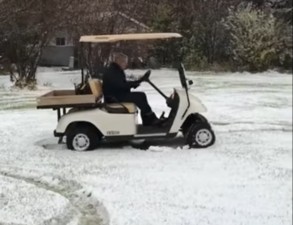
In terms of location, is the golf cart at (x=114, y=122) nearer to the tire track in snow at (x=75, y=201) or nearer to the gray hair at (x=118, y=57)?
the gray hair at (x=118, y=57)

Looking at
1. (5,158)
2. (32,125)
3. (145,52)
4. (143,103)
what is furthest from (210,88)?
(5,158)

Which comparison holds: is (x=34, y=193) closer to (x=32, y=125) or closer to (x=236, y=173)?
(x=236, y=173)

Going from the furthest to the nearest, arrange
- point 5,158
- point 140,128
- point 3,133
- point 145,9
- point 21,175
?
1. point 145,9
2. point 3,133
3. point 140,128
4. point 5,158
5. point 21,175

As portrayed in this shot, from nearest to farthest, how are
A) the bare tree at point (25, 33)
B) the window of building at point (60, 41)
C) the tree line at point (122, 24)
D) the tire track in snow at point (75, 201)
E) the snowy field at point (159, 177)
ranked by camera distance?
1. the snowy field at point (159, 177)
2. the tire track in snow at point (75, 201)
3. the tree line at point (122, 24)
4. the bare tree at point (25, 33)
5. the window of building at point (60, 41)

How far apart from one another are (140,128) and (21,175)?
1.16m

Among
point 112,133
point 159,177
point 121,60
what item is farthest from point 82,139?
point 159,177

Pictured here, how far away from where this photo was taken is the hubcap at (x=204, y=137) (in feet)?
14.2

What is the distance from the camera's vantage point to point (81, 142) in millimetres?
4410

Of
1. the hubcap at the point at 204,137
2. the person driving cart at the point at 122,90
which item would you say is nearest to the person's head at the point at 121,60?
the person driving cart at the point at 122,90

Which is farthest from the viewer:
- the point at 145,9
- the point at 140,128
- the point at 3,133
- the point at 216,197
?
the point at 145,9

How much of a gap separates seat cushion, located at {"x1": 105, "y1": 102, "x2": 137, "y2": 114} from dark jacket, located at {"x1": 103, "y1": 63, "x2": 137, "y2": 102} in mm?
66

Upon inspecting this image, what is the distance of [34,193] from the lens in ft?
10.4

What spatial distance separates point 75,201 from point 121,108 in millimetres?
1426

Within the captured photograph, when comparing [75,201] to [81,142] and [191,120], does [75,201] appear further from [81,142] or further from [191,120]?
[191,120]
